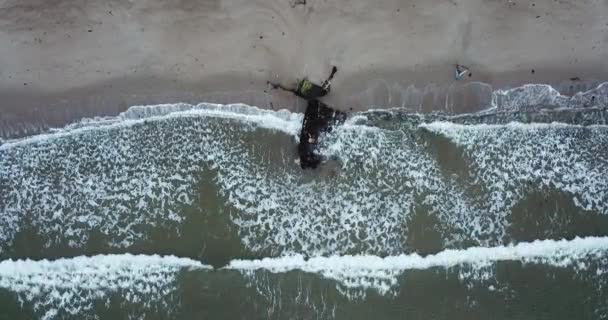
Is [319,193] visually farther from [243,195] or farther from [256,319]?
[256,319]

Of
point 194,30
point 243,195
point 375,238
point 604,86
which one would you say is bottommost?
Answer: point 375,238

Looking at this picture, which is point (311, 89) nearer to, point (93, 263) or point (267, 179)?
point (267, 179)

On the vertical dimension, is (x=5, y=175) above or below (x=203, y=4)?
below

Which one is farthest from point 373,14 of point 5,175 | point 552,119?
point 5,175

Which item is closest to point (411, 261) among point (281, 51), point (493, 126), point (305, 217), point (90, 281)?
point (305, 217)

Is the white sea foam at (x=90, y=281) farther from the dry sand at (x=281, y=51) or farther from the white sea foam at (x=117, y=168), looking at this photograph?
the dry sand at (x=281, y=51)

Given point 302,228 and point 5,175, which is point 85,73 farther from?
point 302,228
